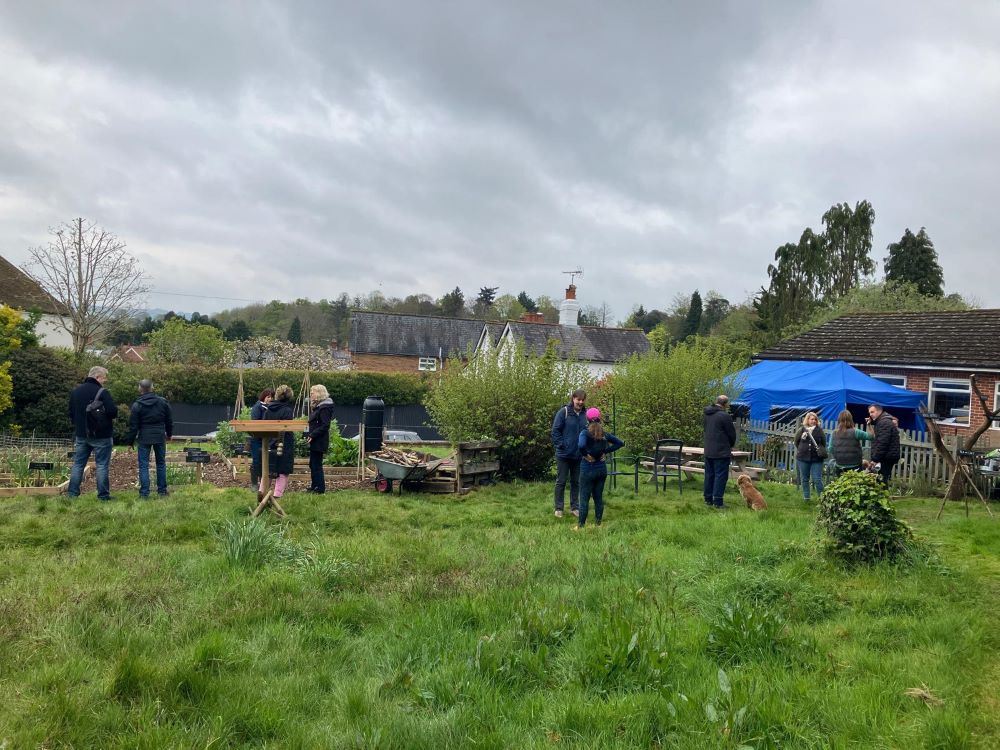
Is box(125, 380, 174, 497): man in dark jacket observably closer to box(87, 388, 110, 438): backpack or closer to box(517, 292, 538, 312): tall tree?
box(87, 388, 110, 438): backpack

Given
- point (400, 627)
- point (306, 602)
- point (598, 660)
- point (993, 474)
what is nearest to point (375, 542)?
point (306, 602)

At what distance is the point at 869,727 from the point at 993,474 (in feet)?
37.7

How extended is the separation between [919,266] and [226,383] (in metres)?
43.8

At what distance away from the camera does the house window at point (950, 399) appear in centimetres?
1995

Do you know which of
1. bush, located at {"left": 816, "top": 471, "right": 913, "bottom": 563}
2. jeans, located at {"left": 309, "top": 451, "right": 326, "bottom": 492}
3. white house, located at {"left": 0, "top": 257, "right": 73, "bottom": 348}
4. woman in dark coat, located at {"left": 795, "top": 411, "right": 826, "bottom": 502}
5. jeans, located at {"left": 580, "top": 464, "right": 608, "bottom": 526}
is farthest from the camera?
white house, located at {"left": 0, "top": 257, "right": 73, "bottom": 348}

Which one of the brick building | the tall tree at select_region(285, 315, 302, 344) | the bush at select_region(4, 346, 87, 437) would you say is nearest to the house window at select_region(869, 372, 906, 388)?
the brick building

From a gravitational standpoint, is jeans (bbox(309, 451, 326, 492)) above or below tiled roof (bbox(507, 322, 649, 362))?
below

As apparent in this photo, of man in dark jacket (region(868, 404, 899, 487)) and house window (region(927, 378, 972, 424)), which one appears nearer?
man in dark jacket (region(868, 404, 899, 487))

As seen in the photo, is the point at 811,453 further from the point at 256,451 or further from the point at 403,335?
the point at 403,335

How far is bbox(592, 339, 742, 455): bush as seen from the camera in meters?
15.7

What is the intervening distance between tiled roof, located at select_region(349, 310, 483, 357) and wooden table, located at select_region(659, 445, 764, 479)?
129 ft

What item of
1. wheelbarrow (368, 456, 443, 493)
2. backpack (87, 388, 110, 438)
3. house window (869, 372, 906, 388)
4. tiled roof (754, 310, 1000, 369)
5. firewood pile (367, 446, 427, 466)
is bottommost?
wheelbarrow (368, 456, 443, 493)

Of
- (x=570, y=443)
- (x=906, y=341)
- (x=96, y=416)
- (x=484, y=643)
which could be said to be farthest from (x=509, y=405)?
(x=906, y=341)

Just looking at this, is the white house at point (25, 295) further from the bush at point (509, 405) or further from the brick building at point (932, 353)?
the brick building at point (932, 353)
